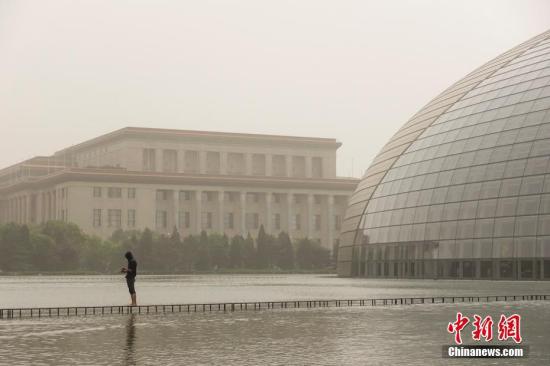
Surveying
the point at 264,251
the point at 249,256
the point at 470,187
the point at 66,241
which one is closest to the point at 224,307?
the point at 470,187

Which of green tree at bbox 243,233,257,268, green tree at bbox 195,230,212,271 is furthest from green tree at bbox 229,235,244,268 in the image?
green tree at bbox 195,230,212,271

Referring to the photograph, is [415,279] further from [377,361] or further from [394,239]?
[377,361]

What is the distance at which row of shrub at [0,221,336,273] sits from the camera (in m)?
142

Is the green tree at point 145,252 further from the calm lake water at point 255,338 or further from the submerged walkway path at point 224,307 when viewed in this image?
the calm lake water at point 255,338

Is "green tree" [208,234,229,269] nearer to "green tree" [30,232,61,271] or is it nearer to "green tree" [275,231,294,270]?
"green tree" [275,231,294,270]

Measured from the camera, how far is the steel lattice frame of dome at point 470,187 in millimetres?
64375

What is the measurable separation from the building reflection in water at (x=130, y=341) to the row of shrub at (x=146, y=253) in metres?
114

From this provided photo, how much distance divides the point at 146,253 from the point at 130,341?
13320 cm

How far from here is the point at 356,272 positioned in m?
84.0

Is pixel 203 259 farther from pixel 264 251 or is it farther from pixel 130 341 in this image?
pixel 130 341

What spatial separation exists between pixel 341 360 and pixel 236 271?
13546cm

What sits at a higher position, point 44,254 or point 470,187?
point 470,187

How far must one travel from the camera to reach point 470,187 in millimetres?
69562

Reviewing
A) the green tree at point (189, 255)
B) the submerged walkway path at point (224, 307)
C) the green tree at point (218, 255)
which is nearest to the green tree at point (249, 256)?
the green tree at point (218, 255)
